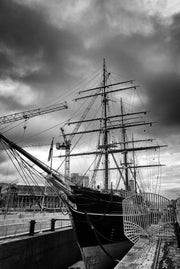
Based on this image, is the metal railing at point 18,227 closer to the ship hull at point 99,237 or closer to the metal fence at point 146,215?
the ship hull at point 99,237

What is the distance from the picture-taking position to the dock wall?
10.1 metres

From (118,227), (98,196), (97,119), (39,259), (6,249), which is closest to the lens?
(6,249)

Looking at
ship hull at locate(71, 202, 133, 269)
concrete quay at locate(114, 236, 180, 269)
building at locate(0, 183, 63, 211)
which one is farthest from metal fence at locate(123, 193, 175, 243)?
building at locate(0, 183, 63, 211)

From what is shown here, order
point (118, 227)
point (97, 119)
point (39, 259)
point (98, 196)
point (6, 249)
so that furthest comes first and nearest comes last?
point (97, 119) < point (118, 227) < point (98, 196) < point (39, 259) < point (6, 249)

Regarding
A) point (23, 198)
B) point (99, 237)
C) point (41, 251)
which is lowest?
point (23, 198)

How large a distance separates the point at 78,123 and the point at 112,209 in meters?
18.9

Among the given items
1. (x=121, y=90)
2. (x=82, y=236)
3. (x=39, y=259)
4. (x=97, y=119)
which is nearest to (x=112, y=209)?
(x=82, y=236)

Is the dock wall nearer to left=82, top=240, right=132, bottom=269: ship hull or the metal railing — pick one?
the metal railing

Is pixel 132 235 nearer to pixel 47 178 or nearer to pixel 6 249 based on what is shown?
pixel 47 178

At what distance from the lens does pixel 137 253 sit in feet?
24.1

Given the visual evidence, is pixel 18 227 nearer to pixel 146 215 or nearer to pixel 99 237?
pixel 99 237

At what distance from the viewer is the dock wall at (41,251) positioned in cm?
1006

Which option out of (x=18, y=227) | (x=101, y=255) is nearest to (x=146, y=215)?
(x=101, y=255)

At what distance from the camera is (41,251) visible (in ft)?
41.2
